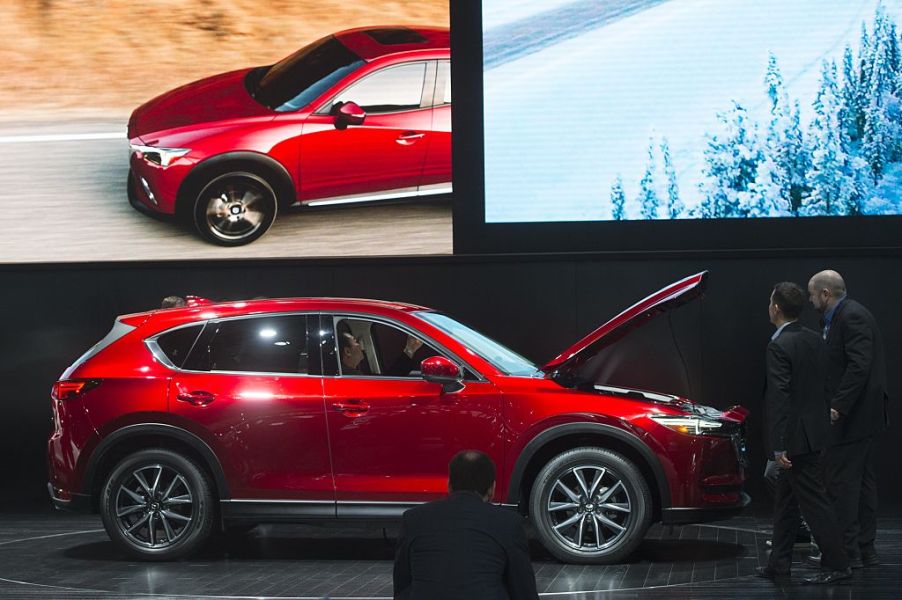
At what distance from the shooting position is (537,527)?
8.64m

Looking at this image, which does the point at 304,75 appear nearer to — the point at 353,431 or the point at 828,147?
the point at 353,431

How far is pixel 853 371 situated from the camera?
8320 millimetres

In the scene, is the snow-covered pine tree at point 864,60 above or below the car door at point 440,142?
above

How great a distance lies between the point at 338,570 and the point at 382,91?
4.99m

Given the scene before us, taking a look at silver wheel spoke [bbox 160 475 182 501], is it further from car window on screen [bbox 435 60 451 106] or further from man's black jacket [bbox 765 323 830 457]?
car window on screen [bbox 435 60 451 106]

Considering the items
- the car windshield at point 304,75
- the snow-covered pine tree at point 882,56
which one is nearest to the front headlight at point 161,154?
the car windshield at point 304,75

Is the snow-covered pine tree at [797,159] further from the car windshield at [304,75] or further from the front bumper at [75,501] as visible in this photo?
the front bumper at [75,501]

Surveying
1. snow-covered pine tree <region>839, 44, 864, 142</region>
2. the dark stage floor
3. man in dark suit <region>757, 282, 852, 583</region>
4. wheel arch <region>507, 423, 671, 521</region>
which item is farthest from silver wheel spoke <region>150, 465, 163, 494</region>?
snow-covered pine tree <region>839, 44, 864, 142</region>

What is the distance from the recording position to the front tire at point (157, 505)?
350 inches

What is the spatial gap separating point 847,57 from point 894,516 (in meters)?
4.09

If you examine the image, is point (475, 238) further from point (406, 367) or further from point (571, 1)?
point (406, 367)

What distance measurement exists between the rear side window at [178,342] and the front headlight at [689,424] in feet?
10.5

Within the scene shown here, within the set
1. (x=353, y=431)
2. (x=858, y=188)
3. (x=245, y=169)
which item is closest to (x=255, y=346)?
(x=353, y=431)

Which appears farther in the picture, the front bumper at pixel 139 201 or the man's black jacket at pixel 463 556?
the front bumper at pixel 139 201
